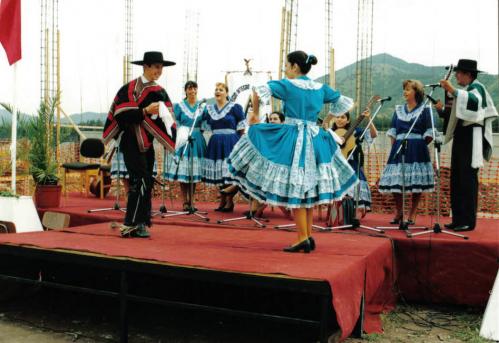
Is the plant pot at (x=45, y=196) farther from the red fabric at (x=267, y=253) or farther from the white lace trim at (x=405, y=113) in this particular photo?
the white lace trim at (x=405, y=113)

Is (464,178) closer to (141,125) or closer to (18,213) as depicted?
(141,125)

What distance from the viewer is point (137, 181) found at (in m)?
4.61

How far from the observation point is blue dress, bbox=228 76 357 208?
394 cm

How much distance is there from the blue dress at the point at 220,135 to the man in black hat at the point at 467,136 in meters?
2.48

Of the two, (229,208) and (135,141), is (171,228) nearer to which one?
(135,141)

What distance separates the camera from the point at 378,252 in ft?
14.1

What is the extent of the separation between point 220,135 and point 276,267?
12.5ft

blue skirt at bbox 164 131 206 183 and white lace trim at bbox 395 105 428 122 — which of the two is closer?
white lace trim at bbox 395 105 428 122

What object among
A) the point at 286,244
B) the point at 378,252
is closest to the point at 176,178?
the point at 286,244

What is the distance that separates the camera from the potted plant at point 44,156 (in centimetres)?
690

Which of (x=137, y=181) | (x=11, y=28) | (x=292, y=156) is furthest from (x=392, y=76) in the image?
(x=292, y=156)

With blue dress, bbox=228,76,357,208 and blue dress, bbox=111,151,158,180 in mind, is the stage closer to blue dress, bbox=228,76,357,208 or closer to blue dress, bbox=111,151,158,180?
blue dress, bbox=228,76,357,208

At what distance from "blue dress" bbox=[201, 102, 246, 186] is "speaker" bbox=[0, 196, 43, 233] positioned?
2140mm

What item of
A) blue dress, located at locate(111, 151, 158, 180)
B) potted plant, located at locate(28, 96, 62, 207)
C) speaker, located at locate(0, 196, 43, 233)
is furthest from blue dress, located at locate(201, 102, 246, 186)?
speaker, located at locate(0, 196, 43, 233)
